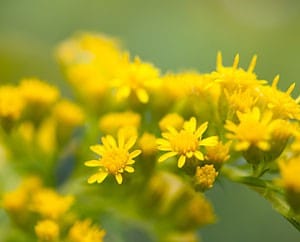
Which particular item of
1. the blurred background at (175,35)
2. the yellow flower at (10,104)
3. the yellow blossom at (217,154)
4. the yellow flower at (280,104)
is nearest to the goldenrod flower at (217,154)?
the yellow blossom at (217,154)

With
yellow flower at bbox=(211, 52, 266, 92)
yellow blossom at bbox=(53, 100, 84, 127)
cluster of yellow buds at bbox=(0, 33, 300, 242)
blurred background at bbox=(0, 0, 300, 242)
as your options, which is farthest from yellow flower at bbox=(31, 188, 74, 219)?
blurred background at bbox=(0, 0, 300, 242)

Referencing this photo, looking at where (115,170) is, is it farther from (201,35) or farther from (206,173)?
(201,35)

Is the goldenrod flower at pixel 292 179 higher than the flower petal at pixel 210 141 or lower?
lower

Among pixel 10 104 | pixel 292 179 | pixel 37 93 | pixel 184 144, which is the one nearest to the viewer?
pixel 292 179

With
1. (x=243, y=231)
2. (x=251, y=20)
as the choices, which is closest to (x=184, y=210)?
(x=243, y=231)

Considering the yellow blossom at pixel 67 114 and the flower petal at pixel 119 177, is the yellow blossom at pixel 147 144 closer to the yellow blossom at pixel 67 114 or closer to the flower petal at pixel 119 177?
the flower petal at pixel 119 177

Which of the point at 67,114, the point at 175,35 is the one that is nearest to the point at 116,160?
the point at 67,114

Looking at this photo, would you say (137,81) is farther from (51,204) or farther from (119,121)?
(51,204)

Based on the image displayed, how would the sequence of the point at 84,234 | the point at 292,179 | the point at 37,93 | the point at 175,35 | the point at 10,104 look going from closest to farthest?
the point at 292,179 < the point at 84,234 < the point at 10,104 < the point at 37,93 < the point at 175,35

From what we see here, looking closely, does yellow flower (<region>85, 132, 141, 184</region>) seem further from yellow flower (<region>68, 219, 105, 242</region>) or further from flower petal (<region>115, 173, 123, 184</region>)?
yellow flower (<region>68, 219, 105, 242</region>)
